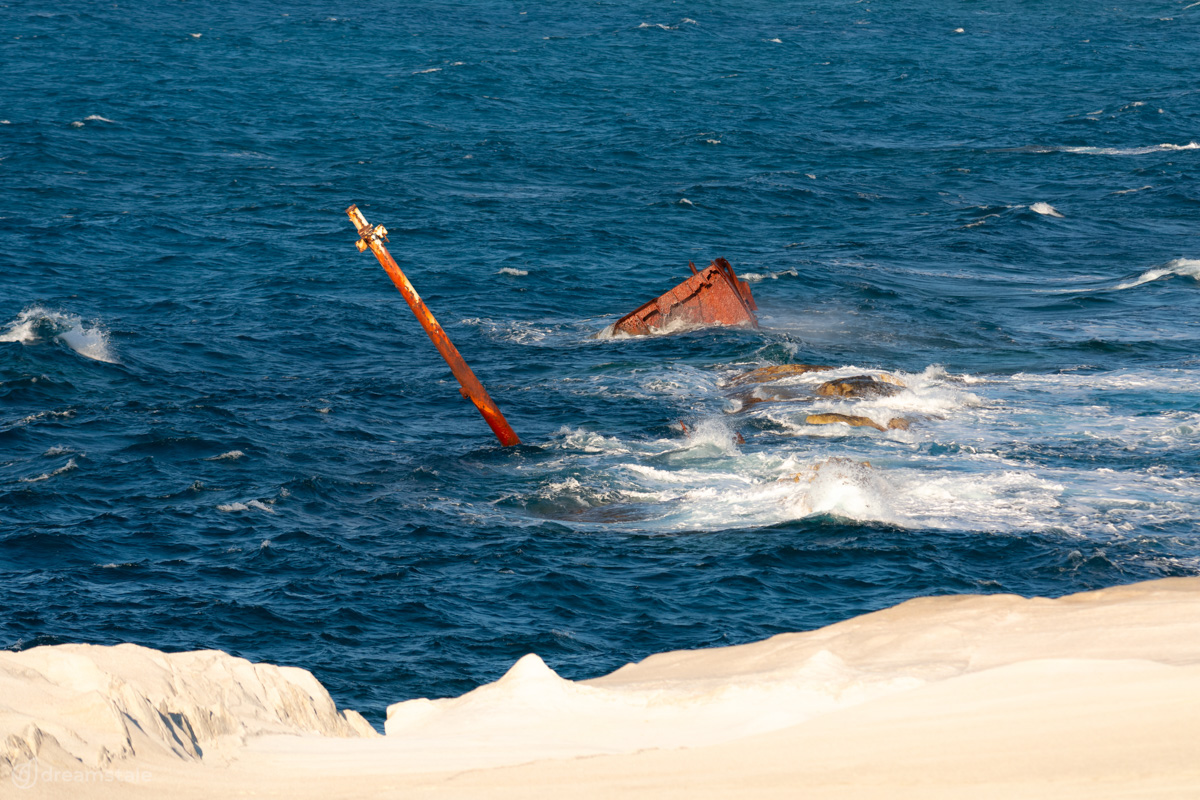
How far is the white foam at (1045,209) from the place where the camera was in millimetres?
49125

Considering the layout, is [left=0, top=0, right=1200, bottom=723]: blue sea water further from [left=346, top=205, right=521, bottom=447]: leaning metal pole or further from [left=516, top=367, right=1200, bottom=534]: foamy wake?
[left=346, top=205, right=521, bottom=447]: leaning metal pole

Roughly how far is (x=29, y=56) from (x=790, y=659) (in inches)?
3206

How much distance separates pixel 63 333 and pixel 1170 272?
3487cm

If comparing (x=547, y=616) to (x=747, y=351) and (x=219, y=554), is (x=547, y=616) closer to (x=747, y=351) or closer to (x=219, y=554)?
(x=219, y=554)

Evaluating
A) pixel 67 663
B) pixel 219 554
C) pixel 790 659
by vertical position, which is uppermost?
pixel 67 663

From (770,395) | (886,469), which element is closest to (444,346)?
(770,395)

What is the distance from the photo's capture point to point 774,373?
1132 inches

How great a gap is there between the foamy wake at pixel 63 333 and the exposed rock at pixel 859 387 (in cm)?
1764

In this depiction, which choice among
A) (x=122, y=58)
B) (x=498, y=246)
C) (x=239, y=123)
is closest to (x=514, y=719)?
(x=498, y=246)

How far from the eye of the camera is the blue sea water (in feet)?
58.1

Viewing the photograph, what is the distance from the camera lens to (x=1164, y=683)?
7.96 m

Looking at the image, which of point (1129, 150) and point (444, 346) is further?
point (1129, 150)

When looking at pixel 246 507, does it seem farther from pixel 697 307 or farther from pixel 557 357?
pixel 697 307

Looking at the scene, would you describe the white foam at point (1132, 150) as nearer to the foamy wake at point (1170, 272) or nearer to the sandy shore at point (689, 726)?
the foamy wake at point (1170, 272)
